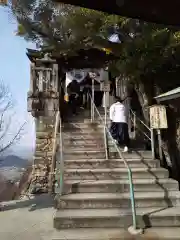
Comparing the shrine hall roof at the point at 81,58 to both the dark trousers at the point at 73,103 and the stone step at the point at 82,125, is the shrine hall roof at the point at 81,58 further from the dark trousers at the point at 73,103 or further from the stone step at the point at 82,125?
the stone step at the point at 82,125

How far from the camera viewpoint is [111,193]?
267 inches

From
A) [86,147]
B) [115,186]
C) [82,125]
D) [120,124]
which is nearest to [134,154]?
[120,124]

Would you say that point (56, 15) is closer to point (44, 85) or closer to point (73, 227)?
point (44, 85)

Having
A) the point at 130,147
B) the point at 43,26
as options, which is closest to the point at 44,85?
the point at 43,26

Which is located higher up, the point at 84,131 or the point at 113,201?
the point at 84,131

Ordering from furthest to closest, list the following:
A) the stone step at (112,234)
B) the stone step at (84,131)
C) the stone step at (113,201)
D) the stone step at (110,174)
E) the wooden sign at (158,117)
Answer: the stone step at (84,131), the wooden sign at (158,117), the stone step at (110,174), the stone step at (113,201), the stone step at (112,234)

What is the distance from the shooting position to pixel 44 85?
13.0m

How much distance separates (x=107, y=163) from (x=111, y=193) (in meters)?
1.32

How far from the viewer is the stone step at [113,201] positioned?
629 centimetres

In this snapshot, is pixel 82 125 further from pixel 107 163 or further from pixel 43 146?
pixel 107 163

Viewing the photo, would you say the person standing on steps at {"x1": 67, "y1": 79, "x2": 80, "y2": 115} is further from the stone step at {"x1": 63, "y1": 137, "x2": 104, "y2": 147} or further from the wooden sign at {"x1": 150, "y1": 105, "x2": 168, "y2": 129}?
the wooden sign at {"x1": 150, "y1": 105, "x2": 168, "y2": 129}

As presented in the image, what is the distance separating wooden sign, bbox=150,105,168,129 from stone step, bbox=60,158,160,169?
3.87ft

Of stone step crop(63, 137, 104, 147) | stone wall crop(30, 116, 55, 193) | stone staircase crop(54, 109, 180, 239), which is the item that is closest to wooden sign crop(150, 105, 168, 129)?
stone staircase crop(54, 109, 180, 239)

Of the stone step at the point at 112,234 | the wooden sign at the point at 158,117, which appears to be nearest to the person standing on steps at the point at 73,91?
the wooden sign at the point at 158,117
